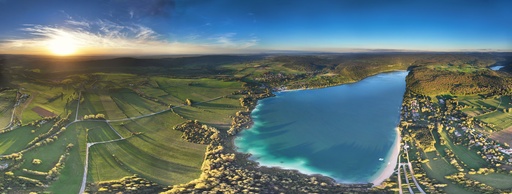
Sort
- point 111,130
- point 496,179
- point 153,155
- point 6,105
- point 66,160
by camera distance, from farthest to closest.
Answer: point 6,105
point 111,130
point 153,155
point 66,160
point 496,179

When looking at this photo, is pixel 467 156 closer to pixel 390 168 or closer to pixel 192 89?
pixel 390 168

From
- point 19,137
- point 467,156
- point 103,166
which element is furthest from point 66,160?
point 467,156

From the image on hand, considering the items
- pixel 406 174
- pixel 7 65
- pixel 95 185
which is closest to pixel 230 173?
pixel 95 185

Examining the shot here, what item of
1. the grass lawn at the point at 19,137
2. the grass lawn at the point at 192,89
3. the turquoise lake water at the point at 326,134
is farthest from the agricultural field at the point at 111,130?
the turquoise lake water at the point at 326,134

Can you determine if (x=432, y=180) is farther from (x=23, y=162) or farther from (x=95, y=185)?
(x=23, y=162)

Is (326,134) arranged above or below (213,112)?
below
